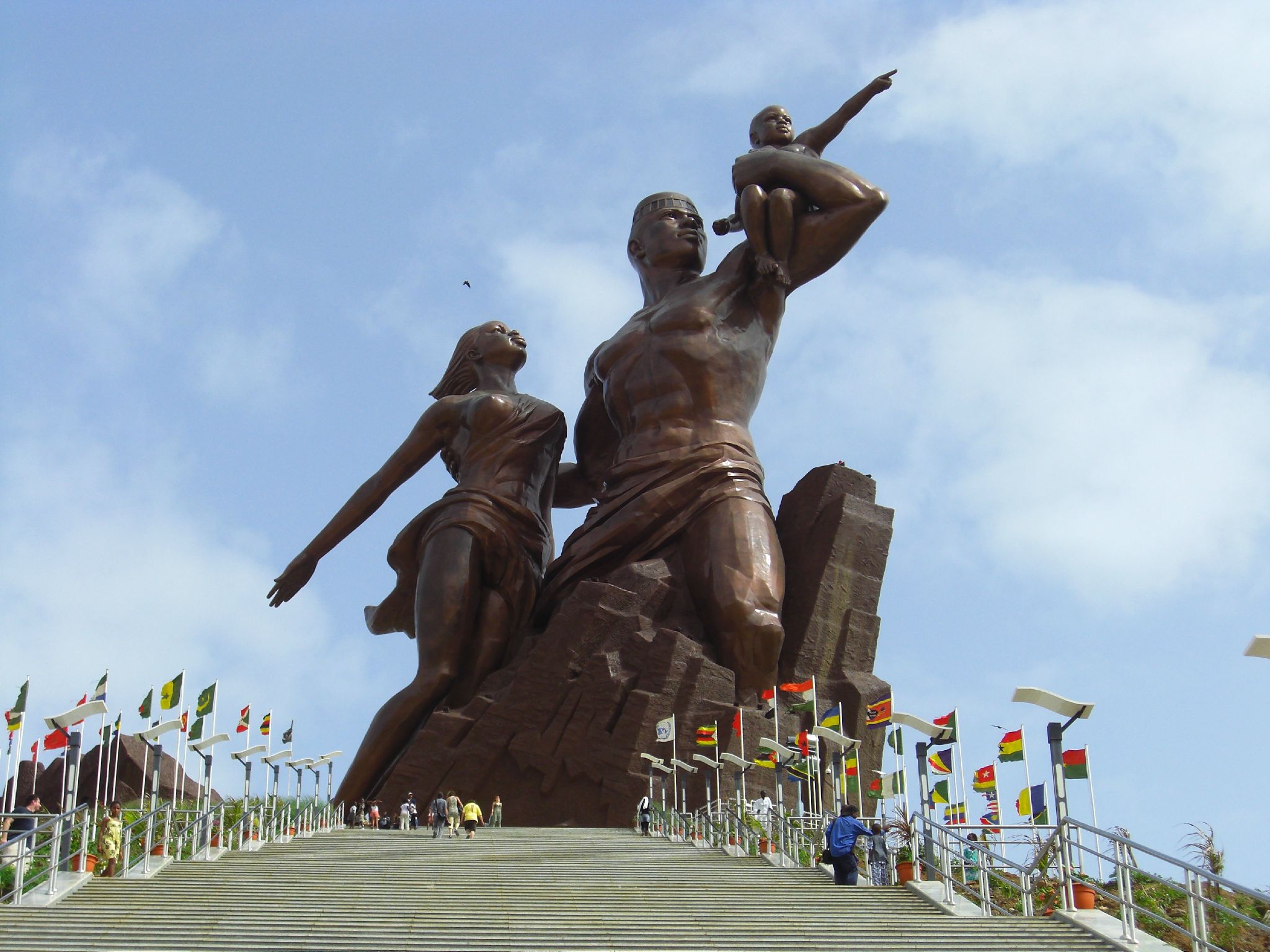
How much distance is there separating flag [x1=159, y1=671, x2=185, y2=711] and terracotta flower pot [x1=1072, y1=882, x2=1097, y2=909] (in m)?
10.8

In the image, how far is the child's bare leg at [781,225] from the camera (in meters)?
20.8

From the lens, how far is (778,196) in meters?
20.8

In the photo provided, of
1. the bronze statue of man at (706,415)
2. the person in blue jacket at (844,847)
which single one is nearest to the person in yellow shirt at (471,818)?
the bronze statue of man at (706,415)

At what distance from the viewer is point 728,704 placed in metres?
17.5

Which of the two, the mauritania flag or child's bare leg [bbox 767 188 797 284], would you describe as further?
child's bare leg [bbox 767 188 797 284]

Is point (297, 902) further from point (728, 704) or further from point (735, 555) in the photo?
point (735, 555)

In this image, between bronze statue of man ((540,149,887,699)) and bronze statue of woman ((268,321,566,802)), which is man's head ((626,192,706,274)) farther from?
bronze statue of woman ((268,321,566,802))

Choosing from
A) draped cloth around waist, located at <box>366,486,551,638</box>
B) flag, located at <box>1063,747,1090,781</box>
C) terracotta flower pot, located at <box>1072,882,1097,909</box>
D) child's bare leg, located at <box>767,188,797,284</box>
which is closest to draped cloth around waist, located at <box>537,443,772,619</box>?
draped cloth around waist, located at <box>366,486,551,638</box>

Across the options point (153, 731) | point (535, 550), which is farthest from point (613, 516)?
point (153, 731)

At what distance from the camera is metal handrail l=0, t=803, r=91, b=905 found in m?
9.79

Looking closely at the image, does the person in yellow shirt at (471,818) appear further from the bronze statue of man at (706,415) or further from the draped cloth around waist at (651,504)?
the draped cloth around waist at (651,504)

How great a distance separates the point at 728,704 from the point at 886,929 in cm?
846

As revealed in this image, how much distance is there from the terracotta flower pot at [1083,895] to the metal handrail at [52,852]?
6470 mm

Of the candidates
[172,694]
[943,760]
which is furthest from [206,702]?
[943,760]
